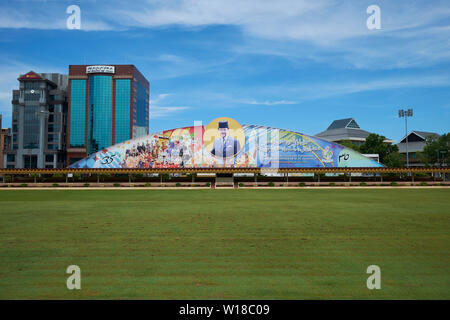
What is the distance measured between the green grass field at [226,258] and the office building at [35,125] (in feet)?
435

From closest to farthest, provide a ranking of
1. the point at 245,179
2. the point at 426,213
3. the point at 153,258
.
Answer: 1. the point at 153,258
2. the point at 426,213
3. the point at 245,179

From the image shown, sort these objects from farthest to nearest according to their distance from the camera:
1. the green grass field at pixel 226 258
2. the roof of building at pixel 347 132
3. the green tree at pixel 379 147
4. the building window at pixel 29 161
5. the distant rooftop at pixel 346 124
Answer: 1. the distant rooftop at pixel 346 124
2. the roof of building at pixel 347 132
3. the building window at pixel 29 161
4. the green tree at pixel 379 147
5. the green grass field at pixel 226 258

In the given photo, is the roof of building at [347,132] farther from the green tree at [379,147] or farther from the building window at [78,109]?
the building window at [78,109]

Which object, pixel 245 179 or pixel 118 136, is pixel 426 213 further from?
pixel 118 136

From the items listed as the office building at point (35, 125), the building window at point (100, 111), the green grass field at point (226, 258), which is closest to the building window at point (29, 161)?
the office building at point (35, 125)

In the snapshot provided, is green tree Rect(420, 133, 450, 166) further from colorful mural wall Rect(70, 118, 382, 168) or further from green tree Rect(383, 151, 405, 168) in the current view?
colorful mural wall Rect(70, 118, 382, 168)

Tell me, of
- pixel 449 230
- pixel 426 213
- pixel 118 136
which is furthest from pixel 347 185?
pixel 118 136

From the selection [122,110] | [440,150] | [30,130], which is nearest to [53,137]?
[30,130]

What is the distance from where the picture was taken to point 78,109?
142125mm

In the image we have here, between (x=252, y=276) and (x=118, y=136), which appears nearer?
(x=252, y=276)

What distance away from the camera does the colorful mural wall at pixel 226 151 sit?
78562mm

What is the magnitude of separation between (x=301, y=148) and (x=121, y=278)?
73.9 meters
